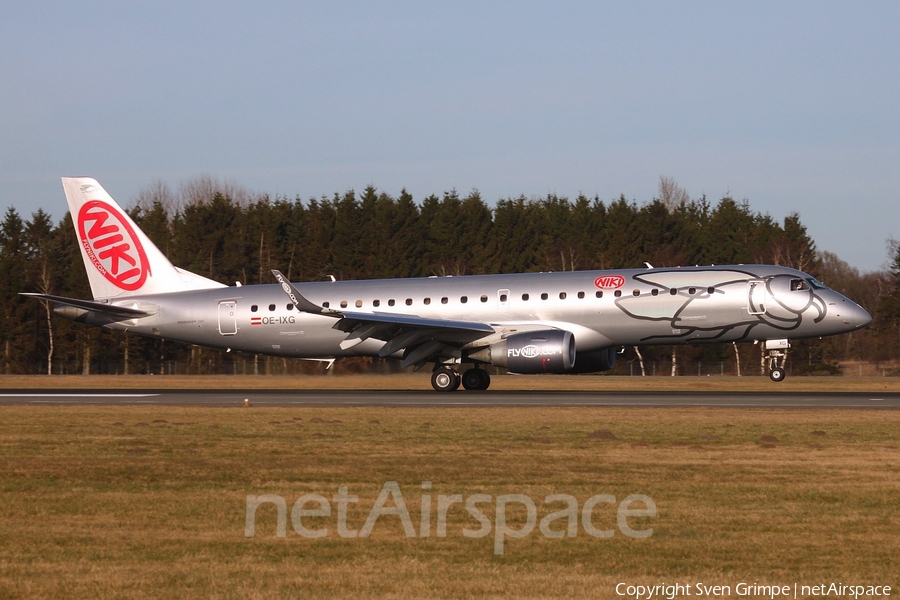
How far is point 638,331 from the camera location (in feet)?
107

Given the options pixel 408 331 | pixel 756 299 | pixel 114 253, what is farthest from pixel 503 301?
pixel 114 253

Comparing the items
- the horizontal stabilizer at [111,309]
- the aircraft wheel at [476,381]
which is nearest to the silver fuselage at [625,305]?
the aircraft wheel at [476,381]

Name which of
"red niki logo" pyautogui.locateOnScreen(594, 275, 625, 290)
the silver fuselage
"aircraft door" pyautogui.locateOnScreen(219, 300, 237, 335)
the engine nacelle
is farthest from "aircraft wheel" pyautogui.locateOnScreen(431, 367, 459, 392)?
"aircraft door" pyautogui.locateOnScreen(219, 300, 237, 335)

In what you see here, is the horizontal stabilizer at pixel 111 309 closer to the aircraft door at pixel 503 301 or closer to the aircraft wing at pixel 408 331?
the aircraft wing at pixel 408 331

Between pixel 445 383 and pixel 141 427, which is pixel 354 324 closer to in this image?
pixel 445 383

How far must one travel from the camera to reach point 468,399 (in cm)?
3000

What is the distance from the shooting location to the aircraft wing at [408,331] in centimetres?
3250

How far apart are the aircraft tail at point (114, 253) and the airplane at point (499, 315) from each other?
0.53 meters

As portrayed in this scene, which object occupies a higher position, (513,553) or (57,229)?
(57,229)

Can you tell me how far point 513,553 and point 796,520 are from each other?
320cm

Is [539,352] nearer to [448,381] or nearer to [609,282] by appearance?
[609,282]

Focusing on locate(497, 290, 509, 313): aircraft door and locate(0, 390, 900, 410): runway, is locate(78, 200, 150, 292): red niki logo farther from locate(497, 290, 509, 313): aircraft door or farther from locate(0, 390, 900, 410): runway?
locate(497, 290, 509, 313): aircraft door

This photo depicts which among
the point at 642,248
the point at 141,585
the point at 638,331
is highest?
the point at 642,248

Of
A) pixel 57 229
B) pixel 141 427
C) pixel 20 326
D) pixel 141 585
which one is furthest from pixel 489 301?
pixel 57 229
